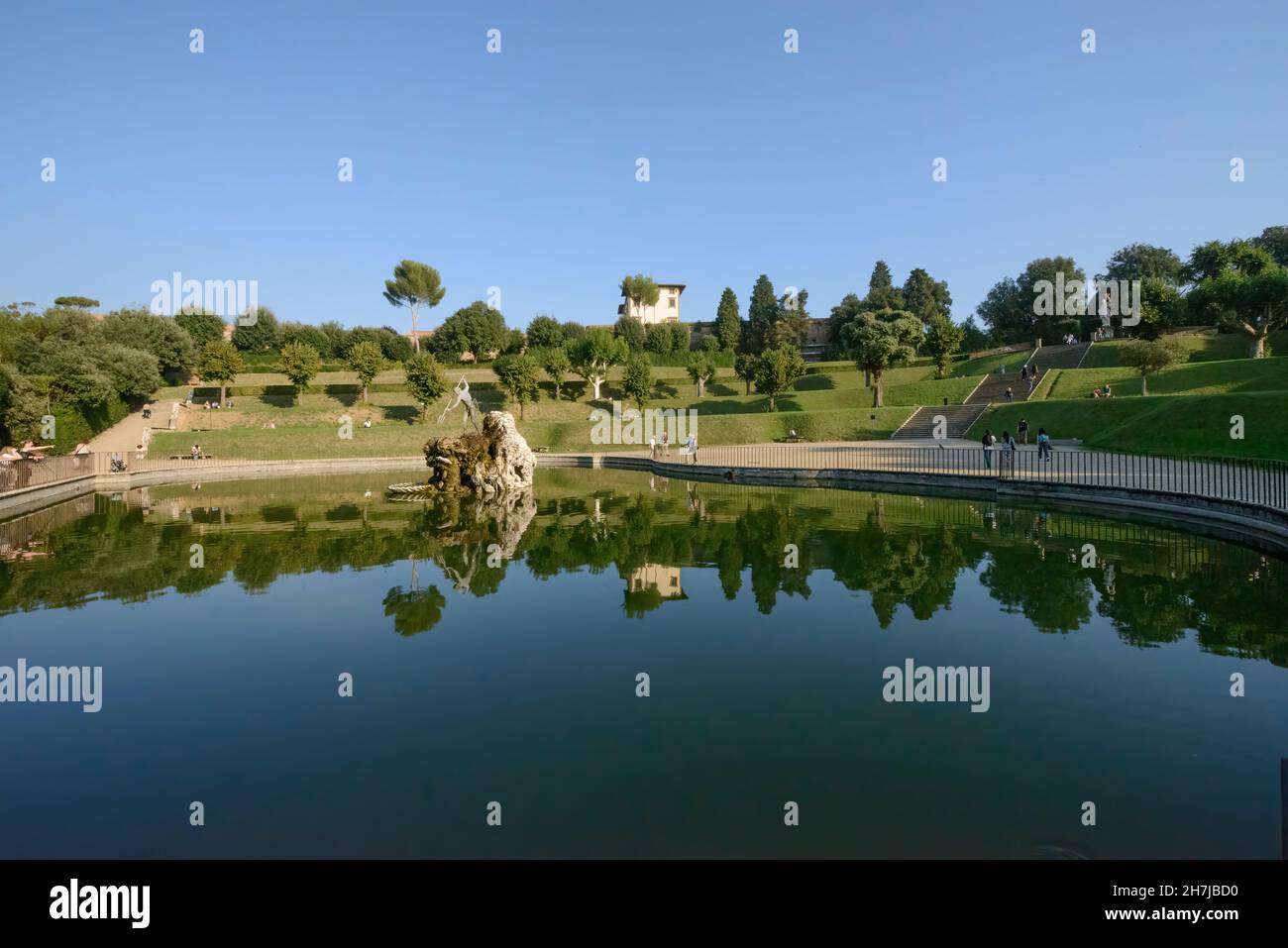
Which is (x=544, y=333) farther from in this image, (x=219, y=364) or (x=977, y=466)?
(x=977, y=466)

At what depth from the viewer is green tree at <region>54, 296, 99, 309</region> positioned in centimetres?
9288

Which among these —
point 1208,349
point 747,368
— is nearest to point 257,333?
point 747,368

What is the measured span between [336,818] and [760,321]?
292 ft

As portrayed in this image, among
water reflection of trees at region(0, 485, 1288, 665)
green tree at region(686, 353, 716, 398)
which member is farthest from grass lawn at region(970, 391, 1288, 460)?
green tree at region(686, 353, 716, 398)

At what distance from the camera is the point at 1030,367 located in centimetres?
5359

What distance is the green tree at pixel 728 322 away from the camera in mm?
94625

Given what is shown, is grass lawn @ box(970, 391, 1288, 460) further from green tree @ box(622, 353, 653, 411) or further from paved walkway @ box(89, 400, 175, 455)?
paved walkway @ box(89, 400, 175, 455)

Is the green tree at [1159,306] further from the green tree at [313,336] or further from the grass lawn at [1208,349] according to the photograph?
the green tree at [313,336]

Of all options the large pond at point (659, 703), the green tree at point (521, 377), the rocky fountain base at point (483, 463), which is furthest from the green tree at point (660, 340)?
the large pond at point (659, 703)

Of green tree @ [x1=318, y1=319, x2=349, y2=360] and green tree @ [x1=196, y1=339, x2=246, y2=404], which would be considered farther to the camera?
green tree @ [x1=318, y1=319, x2=349, y2=360]

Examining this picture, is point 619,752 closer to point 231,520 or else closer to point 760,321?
point 231,520

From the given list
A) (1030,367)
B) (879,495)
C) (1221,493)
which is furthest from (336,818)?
(1030,367)

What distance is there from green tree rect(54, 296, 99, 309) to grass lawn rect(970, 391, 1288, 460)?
111619 millimetres
